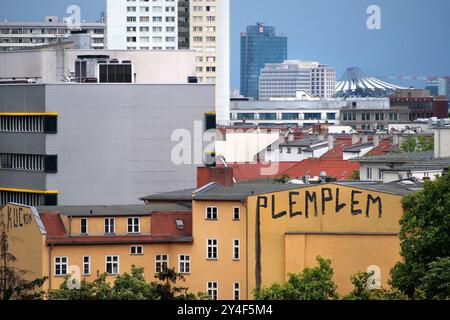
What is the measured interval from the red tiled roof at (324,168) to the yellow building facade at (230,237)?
84.7 feet

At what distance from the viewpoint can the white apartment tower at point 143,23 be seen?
6880 inches

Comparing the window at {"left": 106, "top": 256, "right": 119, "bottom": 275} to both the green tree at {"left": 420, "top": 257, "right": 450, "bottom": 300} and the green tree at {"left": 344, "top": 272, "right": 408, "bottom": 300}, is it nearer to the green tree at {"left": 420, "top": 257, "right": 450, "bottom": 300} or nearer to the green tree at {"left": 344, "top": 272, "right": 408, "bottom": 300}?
the green tree at {"left": 344, "top": 272, "right": 408, "bottom": 300}

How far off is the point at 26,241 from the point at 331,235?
27.6 feet

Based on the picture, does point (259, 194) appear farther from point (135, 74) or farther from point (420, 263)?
point (135, 74)

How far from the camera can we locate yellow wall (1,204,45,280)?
4884 cm

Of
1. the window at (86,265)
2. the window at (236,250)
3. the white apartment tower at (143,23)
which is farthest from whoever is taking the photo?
the white apartment tower at (143,23)

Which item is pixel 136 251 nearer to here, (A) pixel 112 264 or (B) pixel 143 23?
(A) pixel 112 264

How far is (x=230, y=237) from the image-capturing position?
50.5 meters

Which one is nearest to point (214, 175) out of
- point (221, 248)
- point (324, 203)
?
point (221, 248)

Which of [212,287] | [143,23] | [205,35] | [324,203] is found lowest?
[212,287]

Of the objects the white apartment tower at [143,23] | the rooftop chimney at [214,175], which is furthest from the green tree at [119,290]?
the white apartment tower at [143,23]

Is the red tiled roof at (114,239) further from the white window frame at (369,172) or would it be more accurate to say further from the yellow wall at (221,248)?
the white window frame at (369,172)
